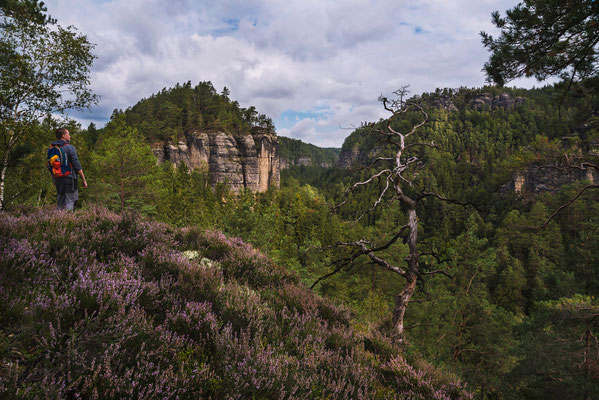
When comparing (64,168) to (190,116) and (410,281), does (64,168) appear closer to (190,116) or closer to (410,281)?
(410,281)

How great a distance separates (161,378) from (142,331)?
540 mm

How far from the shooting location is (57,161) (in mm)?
6223

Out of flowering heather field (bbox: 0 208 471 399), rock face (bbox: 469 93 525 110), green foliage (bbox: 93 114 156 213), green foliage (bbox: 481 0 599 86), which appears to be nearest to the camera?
flowering heather field (bbox: 0 208 471 399)

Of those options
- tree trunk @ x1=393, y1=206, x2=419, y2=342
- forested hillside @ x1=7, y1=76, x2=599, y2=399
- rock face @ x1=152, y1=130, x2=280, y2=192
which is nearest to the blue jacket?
forested hillside @ x1=7, y1=76, x2=599, y2=399

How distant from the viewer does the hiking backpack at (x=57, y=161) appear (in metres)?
6.21

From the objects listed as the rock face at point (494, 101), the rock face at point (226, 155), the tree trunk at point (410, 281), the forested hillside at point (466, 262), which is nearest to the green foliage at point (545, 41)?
the forested hillside at point (466, 262)

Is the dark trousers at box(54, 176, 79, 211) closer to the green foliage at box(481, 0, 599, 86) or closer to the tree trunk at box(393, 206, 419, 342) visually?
the tree trunk at box(393, 206, 419, 342)

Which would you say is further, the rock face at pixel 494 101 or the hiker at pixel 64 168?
the rock face at pixel 494 101

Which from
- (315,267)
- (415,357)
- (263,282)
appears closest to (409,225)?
(415,357)

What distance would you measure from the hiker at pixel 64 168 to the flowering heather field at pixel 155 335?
3060 millimetres

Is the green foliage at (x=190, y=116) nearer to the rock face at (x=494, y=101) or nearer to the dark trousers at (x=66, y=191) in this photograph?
the dark trousers at (x=66, y=191)

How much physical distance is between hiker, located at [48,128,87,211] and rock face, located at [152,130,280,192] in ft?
180

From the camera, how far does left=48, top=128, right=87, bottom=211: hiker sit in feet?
20.4

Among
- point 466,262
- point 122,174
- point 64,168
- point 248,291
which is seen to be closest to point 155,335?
point 248,291
